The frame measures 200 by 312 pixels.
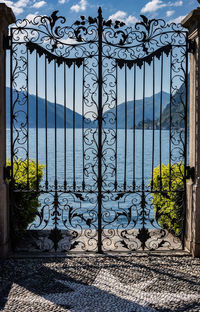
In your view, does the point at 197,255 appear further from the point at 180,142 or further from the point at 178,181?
the point at 180,142

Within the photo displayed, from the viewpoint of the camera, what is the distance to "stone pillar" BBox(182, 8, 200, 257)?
5.23 m

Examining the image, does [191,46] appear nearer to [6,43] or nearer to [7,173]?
[6,43]

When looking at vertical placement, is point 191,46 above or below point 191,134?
above

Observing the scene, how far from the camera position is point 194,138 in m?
5.33

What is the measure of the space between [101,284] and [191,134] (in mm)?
2757

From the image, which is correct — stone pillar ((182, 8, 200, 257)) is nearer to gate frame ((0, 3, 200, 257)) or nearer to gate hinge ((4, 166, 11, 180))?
gate frame ((0, 3, 200, 257))

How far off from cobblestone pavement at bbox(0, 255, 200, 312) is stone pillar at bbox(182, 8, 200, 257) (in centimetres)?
40

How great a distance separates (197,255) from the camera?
211 inches

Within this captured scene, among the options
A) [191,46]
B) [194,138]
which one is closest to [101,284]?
[194,138]

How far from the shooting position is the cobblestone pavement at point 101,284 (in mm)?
3834

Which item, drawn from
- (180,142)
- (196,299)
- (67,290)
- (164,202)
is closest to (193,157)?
(180,142)

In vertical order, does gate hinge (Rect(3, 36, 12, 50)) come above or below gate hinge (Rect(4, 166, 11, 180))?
above

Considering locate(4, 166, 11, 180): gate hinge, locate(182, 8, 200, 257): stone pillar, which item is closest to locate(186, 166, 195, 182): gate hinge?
locate(182, 8, 200, 257): stone pillar

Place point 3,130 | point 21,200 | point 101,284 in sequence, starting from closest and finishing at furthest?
point 101,284
point 3,130
point 21,200
